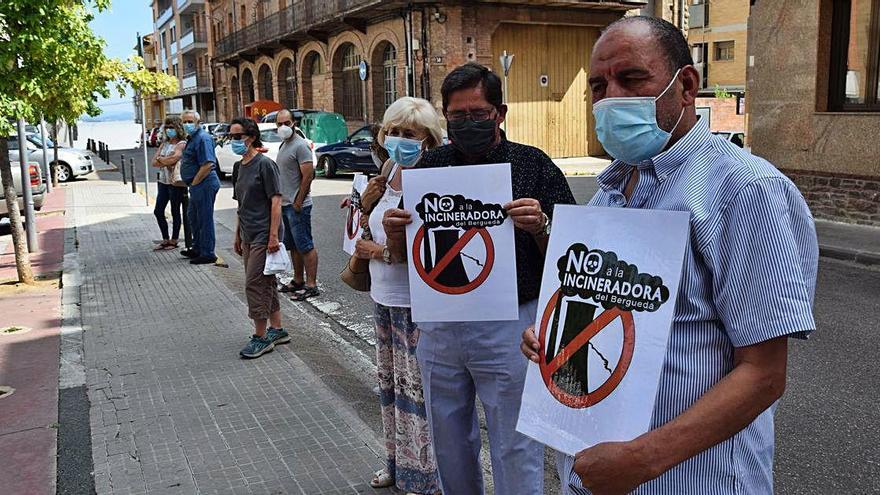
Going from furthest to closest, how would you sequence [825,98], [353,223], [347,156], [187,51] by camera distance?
1. [187,51]
2. [347,156]
3. [825,98]
4. [353,223]

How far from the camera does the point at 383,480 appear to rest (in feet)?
12.7

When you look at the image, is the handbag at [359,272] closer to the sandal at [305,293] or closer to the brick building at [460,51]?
the sandal at [305,293]

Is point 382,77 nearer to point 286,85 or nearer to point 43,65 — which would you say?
point 286,85

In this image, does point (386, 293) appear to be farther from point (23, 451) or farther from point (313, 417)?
point (23, 451)

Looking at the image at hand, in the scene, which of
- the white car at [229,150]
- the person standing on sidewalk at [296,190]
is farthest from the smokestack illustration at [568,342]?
the white car at [229,150]

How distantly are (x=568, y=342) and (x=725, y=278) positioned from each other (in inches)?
15.7

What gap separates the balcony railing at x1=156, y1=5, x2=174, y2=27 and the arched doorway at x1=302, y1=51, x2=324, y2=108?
1684 inches

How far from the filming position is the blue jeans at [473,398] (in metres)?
2.82

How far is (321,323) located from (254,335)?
1.16 metres

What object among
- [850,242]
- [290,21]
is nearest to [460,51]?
[290,21]

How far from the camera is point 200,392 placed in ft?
17.6

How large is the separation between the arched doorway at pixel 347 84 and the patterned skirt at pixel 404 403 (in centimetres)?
2866

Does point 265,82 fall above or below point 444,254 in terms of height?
above

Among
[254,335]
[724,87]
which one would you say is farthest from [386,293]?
[724,87]
